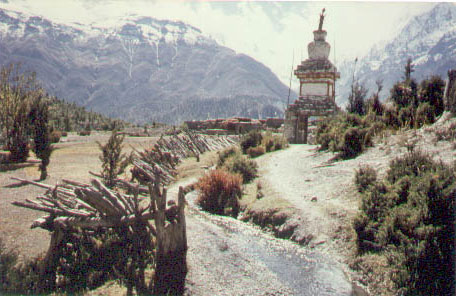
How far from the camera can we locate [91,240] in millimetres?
6348

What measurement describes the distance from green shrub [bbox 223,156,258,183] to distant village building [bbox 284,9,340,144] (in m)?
10.1

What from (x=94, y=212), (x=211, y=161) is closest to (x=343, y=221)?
(x=94, y=212)

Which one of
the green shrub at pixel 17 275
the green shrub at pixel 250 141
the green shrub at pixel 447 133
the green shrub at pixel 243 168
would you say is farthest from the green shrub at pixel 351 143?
the green shrub at pixel 17 275

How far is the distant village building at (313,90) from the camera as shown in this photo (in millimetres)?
23266

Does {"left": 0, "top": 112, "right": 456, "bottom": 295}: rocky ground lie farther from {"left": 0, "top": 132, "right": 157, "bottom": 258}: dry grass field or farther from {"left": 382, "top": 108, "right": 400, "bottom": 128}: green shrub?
{"left": 382, "top": 108, "right": 400, "bottom": 128}: green shrub

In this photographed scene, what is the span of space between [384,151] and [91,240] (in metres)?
9.64

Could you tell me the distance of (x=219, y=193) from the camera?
35.8ft

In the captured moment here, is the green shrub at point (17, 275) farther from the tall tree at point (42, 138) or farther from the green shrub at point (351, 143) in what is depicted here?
the green shrub at point (351, 143)

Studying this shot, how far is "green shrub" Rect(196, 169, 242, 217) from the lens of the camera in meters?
10.5

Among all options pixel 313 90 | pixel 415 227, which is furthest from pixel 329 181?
pixel 313 90

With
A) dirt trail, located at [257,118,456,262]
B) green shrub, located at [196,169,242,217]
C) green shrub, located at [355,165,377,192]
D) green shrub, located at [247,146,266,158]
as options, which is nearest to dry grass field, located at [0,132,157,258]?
green shrub, located at [196,169,242,217]

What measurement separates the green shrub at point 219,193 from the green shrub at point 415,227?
415 cm

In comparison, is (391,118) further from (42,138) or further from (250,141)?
(42,138)

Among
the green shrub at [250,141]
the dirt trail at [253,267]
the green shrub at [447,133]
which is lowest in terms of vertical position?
the dirt trail at [253,267]
